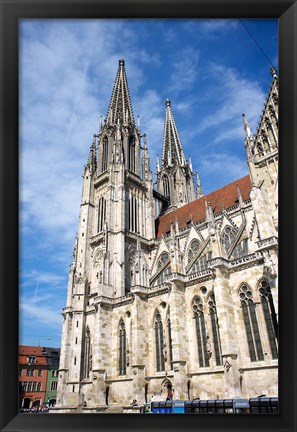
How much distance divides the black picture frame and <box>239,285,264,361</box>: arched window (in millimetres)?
13256

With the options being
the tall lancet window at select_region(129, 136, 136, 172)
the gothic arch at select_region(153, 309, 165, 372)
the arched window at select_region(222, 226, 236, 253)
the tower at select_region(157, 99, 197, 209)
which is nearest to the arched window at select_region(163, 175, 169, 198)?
the tower at select_region(157, 99, 197, 209)

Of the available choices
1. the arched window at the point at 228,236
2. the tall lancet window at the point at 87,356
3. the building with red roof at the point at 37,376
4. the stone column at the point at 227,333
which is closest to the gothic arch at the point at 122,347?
the tall lancet window at the point at 87,356

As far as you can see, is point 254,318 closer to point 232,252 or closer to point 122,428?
point 232,252

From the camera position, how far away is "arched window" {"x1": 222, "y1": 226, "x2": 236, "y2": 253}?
2388 centimetres

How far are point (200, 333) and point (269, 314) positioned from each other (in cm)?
469

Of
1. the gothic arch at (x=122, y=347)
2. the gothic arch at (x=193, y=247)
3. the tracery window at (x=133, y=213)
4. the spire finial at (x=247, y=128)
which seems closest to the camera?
the spire finial at (x=247, y=128)

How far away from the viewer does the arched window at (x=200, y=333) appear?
1848 centimetres

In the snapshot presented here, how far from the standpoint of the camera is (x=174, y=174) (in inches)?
1736

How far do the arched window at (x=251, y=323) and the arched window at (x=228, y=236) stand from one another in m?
6.25

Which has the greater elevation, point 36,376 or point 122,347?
point 122,347

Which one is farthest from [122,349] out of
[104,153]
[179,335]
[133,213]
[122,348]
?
[104,153]

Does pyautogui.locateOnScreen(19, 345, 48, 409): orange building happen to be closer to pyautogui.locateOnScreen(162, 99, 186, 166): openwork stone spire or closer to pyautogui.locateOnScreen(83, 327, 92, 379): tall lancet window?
pyautogui.locateOnScreen(83, 327, 92, 379): tall lancet window

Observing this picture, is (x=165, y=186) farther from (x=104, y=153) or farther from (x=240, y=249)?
(x=240, y=249)
